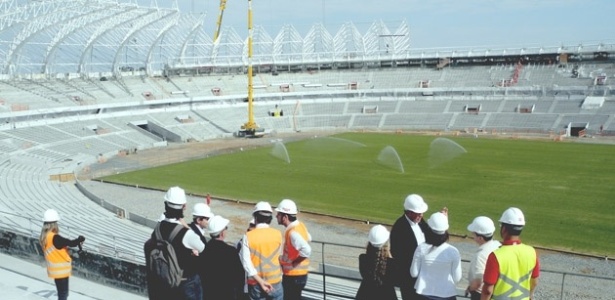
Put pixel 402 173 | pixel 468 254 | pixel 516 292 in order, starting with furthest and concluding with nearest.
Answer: pixel 402 173, pixel 468 254, pixel 516 292

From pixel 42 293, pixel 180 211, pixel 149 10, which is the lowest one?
pixel 42 293

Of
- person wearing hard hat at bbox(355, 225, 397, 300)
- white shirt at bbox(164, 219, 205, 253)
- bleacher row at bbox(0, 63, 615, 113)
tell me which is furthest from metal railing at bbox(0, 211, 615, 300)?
bleacher row at bbox(0, 63, 615, 113)

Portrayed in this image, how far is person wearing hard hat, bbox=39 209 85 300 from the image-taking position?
7672mm

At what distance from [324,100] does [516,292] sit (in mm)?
65238

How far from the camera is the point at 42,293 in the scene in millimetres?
8312

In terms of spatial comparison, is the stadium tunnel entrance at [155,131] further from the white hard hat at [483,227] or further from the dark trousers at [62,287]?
the white hard hat at [483,227]

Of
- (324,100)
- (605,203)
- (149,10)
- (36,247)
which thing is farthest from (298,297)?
(324,100)

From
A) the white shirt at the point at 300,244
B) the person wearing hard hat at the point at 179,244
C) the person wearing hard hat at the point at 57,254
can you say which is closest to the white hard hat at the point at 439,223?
the white shirt at the point at 300,244

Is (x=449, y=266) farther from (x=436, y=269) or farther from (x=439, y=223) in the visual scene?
→ (x=439, y=223)

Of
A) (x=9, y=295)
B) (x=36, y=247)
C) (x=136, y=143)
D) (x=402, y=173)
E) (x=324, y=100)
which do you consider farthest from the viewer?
(x=324, y=100)

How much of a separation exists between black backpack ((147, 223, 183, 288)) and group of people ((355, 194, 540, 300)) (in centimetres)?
194

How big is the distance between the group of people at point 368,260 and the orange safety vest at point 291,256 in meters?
0.01

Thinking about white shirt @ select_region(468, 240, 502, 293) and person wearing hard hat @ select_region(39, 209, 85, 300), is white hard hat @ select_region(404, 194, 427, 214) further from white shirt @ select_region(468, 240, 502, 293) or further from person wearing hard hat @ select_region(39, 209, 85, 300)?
person wearing hard hat @ select_region(39, 209, 85, 300)

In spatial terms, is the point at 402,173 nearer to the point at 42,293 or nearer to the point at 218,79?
the point at 42,293
